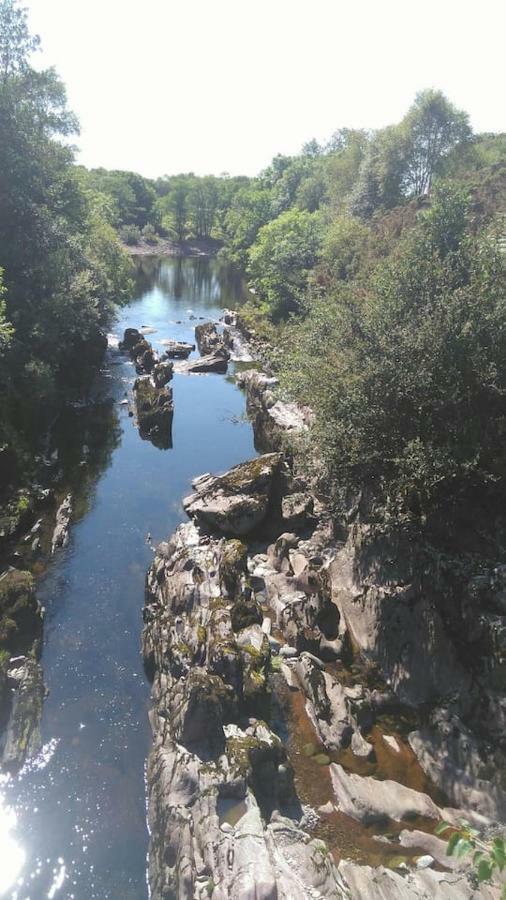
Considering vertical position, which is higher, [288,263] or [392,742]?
[288,263]

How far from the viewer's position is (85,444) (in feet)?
112

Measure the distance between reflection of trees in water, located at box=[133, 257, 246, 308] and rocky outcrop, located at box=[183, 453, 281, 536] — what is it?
2241 inches

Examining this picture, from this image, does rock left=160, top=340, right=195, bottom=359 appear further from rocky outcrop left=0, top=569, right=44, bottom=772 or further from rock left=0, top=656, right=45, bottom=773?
rock left=0, top=656, right=45, bottom=773

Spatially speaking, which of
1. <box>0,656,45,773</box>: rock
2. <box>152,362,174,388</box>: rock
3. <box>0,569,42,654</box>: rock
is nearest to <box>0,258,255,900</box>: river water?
<box>0,656,45,773</box>: rock

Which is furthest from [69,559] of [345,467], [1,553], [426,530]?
[426,530]

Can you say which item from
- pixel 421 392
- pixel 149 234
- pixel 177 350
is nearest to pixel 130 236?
pixel 149 234

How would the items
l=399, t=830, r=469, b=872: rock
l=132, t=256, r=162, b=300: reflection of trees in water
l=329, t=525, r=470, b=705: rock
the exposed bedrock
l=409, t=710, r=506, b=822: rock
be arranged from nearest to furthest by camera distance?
l=399, t=830, r=469, b=872: rock
l=409, t=710, r=506, b=822: rock
the exposed bedrock
l=329, t=525, r=470, b=705: rock
l=132, t=256, r=162, b=300: reflection of trees in water

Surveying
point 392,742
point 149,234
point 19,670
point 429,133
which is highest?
point 429,133

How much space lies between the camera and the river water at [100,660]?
41.8ft

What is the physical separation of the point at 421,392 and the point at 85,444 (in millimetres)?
23557

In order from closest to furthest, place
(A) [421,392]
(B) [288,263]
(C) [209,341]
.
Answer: (A) [421,392] < (C) [209,341] < (B) [288,263]

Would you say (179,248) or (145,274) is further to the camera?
(179,248)

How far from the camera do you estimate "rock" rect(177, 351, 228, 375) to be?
5034 cm

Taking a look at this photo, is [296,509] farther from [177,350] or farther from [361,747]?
[177,350]
